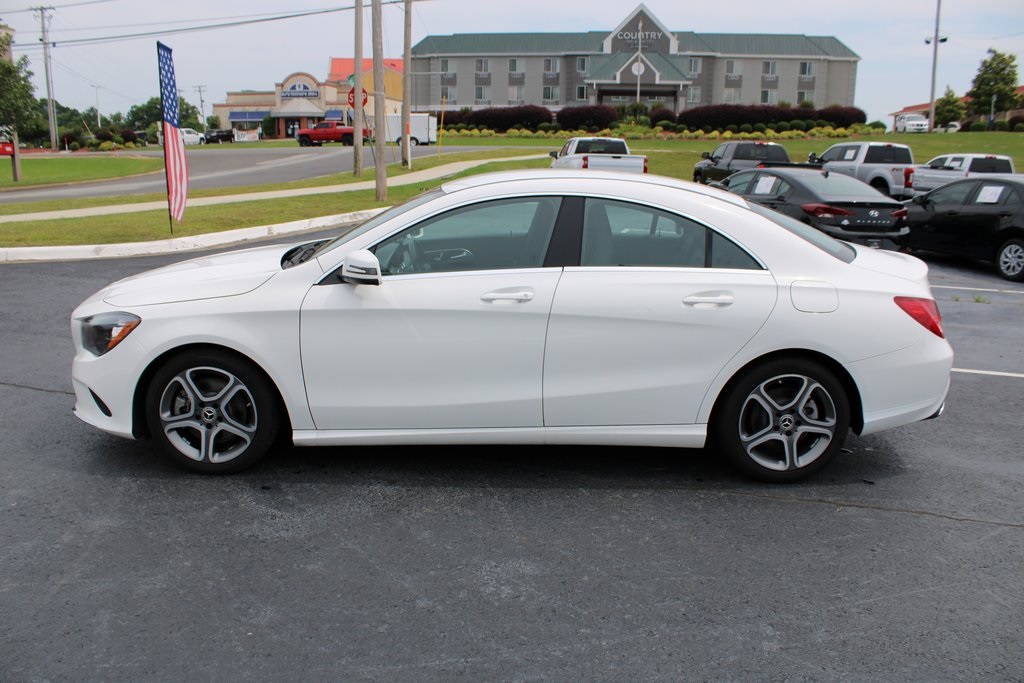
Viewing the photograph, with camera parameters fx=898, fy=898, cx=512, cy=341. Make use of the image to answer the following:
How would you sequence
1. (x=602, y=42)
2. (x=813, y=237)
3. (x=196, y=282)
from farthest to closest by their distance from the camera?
(x=602, y=42), (x=813, y=237), (x=196, y=282)

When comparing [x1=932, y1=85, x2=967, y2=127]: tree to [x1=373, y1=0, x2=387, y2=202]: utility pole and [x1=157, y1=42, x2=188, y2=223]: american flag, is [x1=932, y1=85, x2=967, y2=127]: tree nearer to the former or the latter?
[x1=373, y1=0, x2=387, y2=202]: utility pole

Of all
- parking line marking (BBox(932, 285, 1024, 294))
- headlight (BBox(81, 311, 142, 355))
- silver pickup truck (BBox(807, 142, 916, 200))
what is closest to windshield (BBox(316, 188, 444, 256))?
headlight (BBox(81, 311, 142, 355))

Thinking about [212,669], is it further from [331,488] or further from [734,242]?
[734,242]

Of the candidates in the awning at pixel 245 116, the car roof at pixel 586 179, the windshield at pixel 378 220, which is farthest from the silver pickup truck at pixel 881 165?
the awning at pixel 245 116

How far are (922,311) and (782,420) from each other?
956mm

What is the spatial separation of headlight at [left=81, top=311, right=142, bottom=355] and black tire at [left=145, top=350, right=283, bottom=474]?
0.91ft

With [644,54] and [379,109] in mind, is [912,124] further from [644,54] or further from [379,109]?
[379,109]

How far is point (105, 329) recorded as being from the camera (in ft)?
15.6

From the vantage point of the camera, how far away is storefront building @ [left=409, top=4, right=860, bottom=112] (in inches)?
3142

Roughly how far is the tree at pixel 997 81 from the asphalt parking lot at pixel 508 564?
78489mm

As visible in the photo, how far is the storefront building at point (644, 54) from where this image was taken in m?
79.8

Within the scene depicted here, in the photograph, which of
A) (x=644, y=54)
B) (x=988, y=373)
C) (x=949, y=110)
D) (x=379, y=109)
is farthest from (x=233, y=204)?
(x=949, y=110)

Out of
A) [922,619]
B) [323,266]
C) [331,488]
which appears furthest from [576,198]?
[922,619]

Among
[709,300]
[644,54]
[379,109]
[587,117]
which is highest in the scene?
[644,54]
